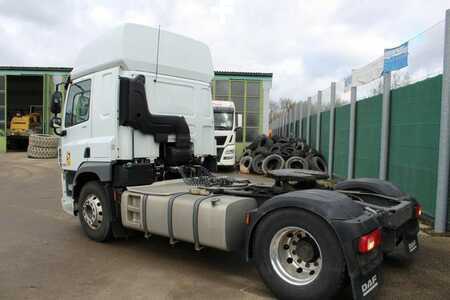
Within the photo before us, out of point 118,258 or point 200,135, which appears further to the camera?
point 200,135

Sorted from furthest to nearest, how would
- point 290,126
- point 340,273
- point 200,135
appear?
point 290,126, point 200,135, point 340,273

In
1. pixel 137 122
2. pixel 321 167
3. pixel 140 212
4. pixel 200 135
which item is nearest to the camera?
pixel 140 212

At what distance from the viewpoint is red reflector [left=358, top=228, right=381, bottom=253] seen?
11.4 feet

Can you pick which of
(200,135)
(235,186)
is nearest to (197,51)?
(200,135)

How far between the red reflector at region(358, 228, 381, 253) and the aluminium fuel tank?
1.37 m

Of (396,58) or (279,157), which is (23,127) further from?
(396,58)

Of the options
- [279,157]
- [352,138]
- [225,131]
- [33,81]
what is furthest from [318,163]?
[33,81]

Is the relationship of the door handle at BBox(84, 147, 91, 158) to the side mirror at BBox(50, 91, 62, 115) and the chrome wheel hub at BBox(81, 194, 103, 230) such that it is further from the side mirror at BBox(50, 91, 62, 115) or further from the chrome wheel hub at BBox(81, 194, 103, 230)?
the side mirror at BBox(50, 91, 62, 115)

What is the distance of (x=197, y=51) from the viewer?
6684 millimetres

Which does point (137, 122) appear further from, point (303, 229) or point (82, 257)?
point (303, 229)

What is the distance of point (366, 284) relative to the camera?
3.54 meters

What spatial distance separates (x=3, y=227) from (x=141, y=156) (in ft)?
10.2

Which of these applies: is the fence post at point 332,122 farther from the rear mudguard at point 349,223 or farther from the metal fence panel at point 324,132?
the rear mudguard at point 349,223

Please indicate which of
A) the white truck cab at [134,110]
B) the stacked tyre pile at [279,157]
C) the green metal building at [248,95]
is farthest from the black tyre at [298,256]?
the green metal building at [248,95]
